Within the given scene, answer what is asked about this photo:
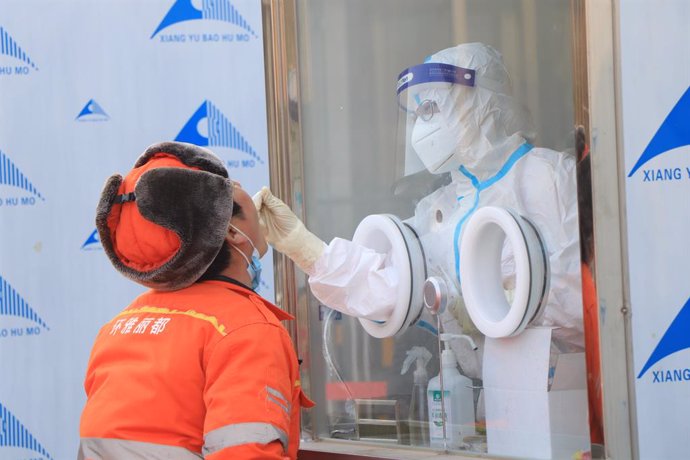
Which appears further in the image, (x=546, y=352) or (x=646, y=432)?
(x=546, y=352)

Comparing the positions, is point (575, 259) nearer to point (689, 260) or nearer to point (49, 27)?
point (689, 260)

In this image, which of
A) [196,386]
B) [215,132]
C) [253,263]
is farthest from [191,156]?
[215,132]

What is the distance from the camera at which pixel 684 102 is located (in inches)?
Answer: 65.6

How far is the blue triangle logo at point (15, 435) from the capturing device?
3021 millimetres

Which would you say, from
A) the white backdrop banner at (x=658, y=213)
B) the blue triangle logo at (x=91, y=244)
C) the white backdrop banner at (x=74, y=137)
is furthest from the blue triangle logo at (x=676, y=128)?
the blue triangle logo at (x=91, y=244)

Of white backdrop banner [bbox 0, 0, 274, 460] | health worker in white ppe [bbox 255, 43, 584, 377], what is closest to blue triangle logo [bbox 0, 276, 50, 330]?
white backdrop banner [bbox 0, 0, 274, 460]

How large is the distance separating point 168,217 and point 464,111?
88 centimetres

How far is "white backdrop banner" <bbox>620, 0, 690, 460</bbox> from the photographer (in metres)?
1.64

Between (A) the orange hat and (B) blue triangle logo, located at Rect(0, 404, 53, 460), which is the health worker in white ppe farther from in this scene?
(B) blue triangle logo, located at Rect(0, 404, 53, 460)

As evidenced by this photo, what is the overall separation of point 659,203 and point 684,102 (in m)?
0.19

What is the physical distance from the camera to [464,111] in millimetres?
2133

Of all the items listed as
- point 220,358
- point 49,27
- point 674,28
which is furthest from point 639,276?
point 49,27

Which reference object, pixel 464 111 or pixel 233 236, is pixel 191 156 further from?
pixel 464 111

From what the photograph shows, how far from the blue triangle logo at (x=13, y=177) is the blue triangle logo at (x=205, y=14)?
65 cm
